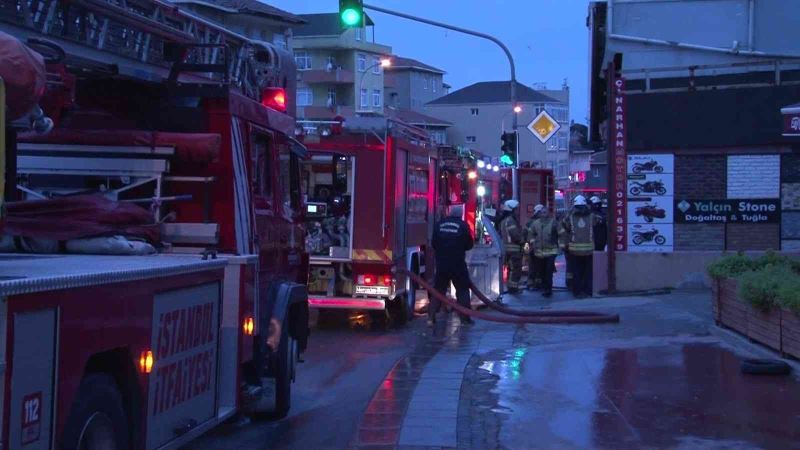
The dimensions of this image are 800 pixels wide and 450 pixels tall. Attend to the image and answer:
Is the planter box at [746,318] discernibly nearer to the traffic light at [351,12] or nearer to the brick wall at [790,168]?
the brick wall at [790,168]

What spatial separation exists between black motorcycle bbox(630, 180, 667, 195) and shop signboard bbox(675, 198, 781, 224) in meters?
0.32

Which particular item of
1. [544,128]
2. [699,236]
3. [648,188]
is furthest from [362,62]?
[699,236]

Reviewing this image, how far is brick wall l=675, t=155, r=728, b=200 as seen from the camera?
18.5m

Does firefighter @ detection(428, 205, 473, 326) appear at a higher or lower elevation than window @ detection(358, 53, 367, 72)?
lower

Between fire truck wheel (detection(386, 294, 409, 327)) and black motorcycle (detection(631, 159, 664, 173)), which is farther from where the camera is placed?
black motorcycle (detection(631, 159, 664, 173))

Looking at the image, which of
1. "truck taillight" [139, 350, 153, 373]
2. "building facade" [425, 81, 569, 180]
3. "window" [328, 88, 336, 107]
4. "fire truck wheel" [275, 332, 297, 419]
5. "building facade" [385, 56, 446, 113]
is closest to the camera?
"truck taillight" [139, 350, 153, 373]

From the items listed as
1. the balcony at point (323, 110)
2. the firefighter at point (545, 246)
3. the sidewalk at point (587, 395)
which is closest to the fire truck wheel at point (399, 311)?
the sidewalk at point (587, 395)

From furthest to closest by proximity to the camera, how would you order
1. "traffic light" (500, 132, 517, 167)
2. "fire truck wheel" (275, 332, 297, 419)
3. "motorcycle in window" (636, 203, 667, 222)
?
"traffic light" (500, 132, 517, 167) < "motorcycle in window" (636, 203, 667, 222) < "fire truck wheel" (275, 332, 297, 419)

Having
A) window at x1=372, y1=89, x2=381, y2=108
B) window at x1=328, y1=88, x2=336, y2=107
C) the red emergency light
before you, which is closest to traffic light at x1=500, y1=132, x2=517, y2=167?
the red emergency light

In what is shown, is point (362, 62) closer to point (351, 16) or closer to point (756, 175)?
point (351, 16)

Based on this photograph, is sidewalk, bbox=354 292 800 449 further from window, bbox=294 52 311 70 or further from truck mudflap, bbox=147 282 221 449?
window, bbox=294 52 311 70

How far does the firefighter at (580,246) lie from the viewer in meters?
19.2

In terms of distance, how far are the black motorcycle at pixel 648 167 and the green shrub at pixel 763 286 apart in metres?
7.40

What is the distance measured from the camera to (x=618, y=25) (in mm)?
20422
